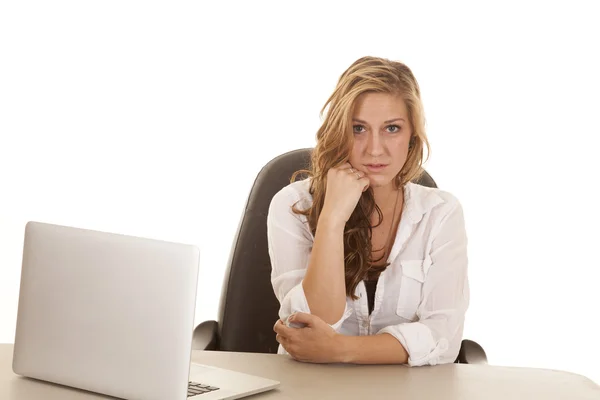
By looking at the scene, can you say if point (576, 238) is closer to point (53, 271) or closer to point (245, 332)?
point (245, 332)

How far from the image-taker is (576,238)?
434cm

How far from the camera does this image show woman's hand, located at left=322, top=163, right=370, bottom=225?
7.11 ft

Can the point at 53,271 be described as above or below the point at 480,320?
above

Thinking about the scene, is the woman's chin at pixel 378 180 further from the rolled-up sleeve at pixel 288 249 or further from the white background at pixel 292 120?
the white background at pixel 292 120

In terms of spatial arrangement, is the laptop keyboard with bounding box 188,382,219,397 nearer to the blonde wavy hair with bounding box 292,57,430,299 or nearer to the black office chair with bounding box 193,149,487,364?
the blonde wavy hair with bounding box 292,57,430,299

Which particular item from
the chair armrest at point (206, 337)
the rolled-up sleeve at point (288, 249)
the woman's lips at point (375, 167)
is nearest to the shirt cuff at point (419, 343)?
the rolled-up sleeve at point (288, 249)

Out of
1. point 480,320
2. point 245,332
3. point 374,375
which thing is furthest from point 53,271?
point 480,320

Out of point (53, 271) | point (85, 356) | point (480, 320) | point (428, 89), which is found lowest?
point (480, 320)

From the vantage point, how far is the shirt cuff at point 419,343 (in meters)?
1.84

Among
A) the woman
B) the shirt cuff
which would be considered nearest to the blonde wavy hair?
the woman

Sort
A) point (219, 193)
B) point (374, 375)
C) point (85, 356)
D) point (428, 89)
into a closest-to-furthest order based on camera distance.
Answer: point (85, 356)
point (374, 375)
point (428, 89)
point (219, 193)

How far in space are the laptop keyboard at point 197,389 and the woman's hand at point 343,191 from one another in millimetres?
769

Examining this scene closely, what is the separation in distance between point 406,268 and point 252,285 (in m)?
0.51

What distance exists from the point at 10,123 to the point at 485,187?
278 cm
